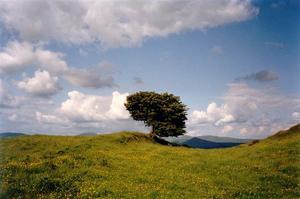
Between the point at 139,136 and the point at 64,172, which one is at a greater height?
the point at 139,136

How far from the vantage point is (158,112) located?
88.0 metres

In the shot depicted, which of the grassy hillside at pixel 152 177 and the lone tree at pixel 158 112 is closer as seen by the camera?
the grassy hillside at pixel 152 177

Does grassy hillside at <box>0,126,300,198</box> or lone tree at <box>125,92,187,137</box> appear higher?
lone tree at <box>125,92,187,137</box>

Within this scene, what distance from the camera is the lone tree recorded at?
286 ft

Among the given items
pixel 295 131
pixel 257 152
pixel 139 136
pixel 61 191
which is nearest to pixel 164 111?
pixel 139 136

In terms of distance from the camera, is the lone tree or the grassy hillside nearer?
the grassy hillside

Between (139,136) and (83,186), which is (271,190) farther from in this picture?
(139,136)

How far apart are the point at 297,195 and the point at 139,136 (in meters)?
48.6

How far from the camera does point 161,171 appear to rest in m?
30.1

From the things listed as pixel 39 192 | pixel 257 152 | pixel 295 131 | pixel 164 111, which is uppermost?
pixel 164 111

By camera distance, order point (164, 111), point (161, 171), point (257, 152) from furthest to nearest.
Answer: point (164, 111) → point (257, 152) → point (161, 171)

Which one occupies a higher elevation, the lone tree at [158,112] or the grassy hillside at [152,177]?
the lone tree at [158,112]

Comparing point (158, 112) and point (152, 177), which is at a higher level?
point (158, 112)

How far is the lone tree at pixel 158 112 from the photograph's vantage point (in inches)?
3430
